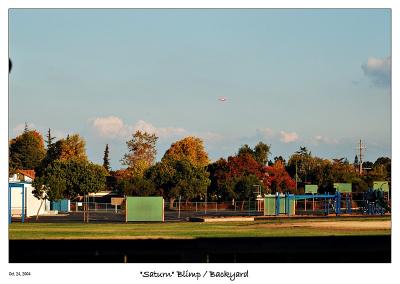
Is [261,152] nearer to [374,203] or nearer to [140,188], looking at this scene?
[140,188]

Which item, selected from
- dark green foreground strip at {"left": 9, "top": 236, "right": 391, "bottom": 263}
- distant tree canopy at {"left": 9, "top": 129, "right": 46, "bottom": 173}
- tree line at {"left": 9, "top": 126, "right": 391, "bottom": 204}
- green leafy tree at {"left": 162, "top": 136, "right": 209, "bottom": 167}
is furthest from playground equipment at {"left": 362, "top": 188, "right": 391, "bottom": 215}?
distant tree canopy at {"left": 9, "top": 129, "right": 46, "bottom": 173}

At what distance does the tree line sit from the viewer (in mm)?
87525

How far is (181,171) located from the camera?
10456 cm

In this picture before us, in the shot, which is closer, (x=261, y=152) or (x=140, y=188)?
(x=140, y=188)

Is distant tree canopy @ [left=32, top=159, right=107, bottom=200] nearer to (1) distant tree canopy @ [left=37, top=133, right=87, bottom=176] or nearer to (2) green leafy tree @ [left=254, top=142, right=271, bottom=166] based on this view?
(1) distant tree canopy @ [left=37, top=133, right=87, bottom=176]

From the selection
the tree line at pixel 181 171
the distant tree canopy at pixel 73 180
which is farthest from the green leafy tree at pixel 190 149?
the distant tree canopy at pixel 73 180

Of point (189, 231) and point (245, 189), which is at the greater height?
point (245, 189)

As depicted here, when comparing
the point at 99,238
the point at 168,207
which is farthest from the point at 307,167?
the point at 99,238

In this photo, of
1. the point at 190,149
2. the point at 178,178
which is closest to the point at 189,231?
the point at 178,178

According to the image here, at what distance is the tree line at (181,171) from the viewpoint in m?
87.5

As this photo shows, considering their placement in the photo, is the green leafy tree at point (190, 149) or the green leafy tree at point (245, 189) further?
the green leafy tree at point (190, 149)

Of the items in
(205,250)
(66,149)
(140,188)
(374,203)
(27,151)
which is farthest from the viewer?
(27,151)

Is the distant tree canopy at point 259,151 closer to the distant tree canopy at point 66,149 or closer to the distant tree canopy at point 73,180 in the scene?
the distant tree canopy at point 66,149

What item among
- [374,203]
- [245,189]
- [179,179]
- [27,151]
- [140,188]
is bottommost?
[374,203]
